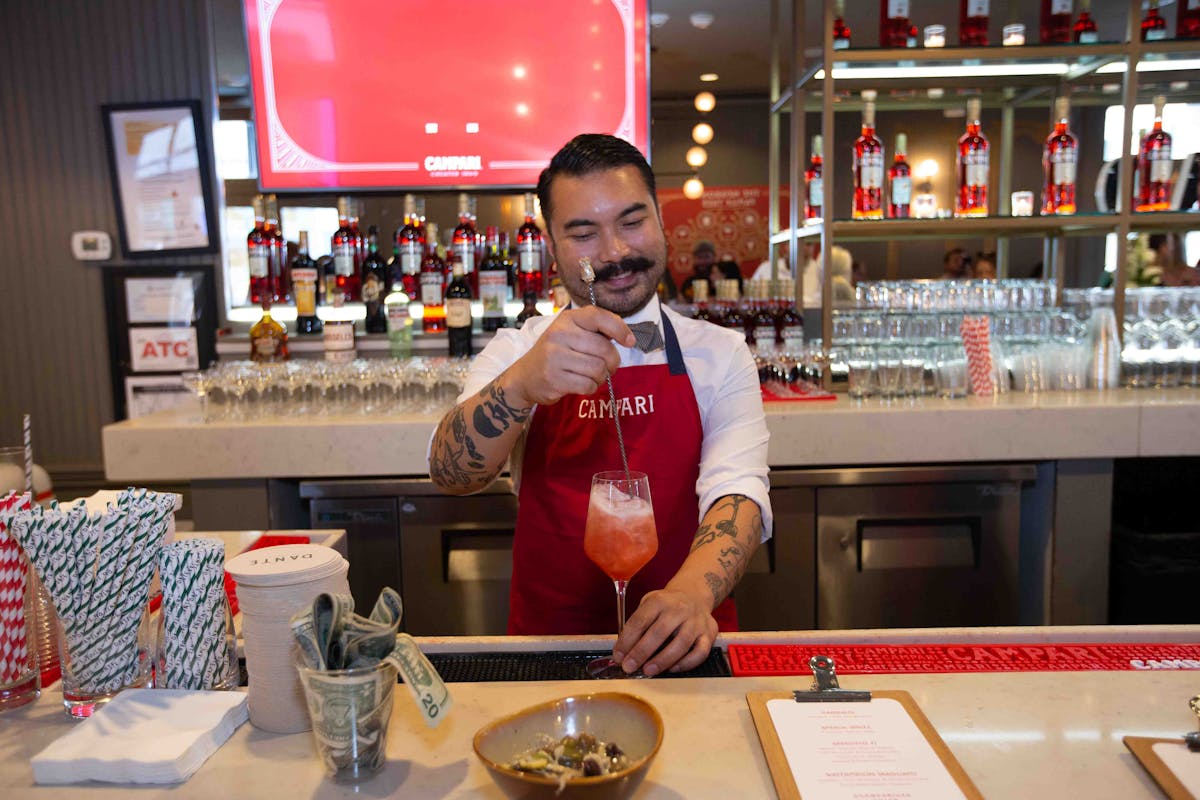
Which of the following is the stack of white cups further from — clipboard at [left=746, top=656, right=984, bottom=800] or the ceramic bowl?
clipboard at [left=746, top=656, right=984, bottom=800]

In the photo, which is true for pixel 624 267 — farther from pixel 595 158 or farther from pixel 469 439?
pixel 469 439

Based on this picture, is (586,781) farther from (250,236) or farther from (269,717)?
(250,236)

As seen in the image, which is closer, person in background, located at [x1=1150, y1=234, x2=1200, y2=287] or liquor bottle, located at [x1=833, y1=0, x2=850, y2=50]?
liquor bottle, located at [x1=833, y1=0, x2=850, y2=50]

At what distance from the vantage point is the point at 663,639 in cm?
121

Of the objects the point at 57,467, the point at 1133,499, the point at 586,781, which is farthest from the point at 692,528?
the point at 57,467

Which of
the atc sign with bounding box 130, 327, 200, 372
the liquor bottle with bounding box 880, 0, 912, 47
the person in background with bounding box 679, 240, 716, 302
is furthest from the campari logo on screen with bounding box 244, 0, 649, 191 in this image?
the person in background with bounding box 679, 240, 716, 302

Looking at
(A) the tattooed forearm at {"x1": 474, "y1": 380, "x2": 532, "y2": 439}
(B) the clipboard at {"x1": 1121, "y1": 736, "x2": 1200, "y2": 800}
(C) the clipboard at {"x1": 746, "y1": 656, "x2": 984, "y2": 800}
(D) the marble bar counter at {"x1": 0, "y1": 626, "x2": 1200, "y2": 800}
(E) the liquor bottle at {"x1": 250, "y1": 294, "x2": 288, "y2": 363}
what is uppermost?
(E) the liquor bottle at {"x1": 250, "y1": 294, "x2": 288, "y2": 363}

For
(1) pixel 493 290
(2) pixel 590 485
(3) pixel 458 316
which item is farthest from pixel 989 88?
(2) pixel 590 485

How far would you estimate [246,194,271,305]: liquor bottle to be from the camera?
3.21 meters

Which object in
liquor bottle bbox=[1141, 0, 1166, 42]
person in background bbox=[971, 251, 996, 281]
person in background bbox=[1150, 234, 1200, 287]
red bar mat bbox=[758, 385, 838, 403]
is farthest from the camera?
person in background bbox=[971, 251, 996, 281]

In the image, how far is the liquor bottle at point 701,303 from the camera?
3.27 metres

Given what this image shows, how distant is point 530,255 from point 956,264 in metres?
4.84

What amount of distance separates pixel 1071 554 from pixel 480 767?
2.37m

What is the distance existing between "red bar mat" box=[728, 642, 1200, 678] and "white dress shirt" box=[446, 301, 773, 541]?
0.45m
